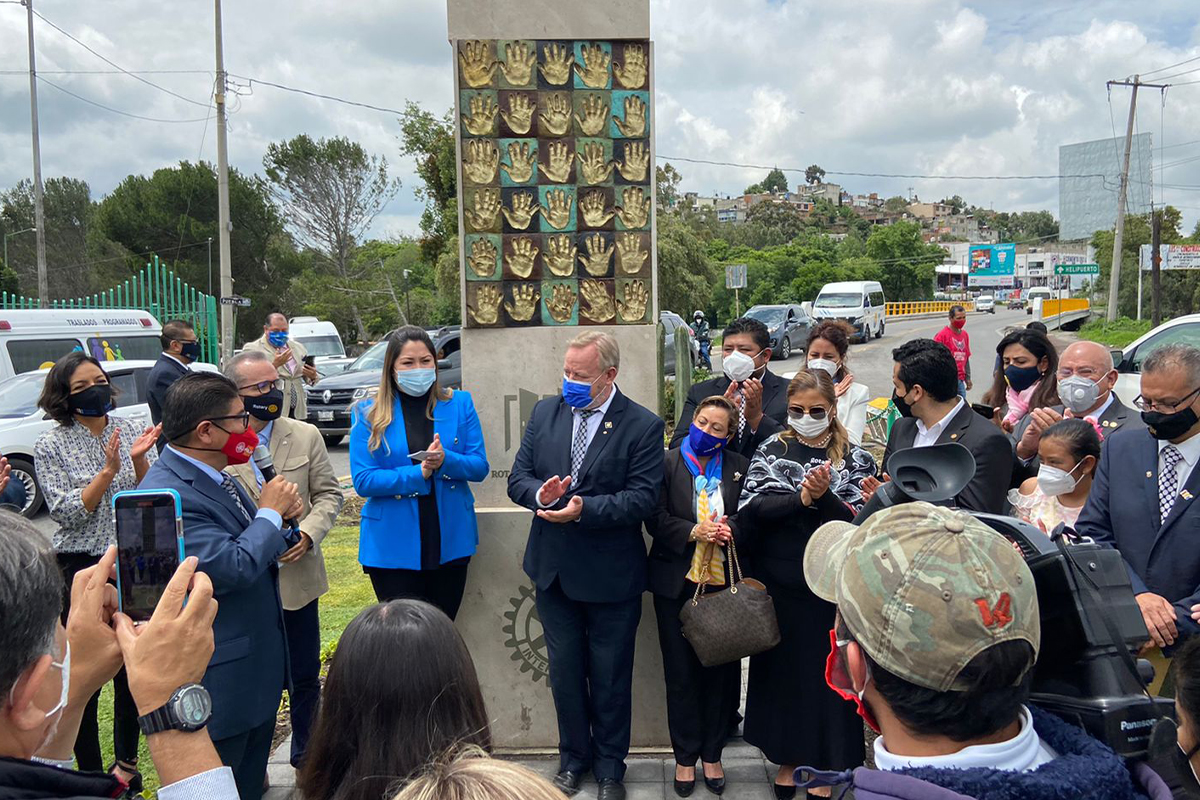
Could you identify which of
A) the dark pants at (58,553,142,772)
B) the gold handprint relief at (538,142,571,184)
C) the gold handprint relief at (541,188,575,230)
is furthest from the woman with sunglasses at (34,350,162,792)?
the gold handprint relief at (538,142,571,184)

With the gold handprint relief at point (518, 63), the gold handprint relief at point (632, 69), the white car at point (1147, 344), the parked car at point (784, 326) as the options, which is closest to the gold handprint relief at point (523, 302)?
the gold handprint relief at point (518, 63)

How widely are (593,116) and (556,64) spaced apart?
34 centimetres

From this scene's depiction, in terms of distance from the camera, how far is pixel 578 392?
408 cm

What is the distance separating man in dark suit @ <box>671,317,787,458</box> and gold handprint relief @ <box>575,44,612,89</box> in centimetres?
155

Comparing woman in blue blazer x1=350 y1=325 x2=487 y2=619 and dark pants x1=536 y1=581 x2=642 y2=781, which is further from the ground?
woman in blue blazer x1=350 y1=325 x2=487 y2=619

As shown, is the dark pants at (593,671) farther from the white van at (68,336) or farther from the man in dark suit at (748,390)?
the white van at (68,336)

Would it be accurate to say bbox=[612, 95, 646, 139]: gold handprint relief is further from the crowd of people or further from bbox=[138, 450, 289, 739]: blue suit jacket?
bbox=[138, 450, 289, 739]: blue suit jacket

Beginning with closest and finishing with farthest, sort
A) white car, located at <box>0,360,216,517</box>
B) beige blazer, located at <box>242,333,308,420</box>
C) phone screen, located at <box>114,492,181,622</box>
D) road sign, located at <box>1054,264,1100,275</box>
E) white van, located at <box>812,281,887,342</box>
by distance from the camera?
phone screen, located at <box>114,492,181,622</box>, beige blazer, located at <box>242,333,308,420</box>, white car, located at <box>0,360,216,517</box>, white van, located at <box>812,281,887,342</box>, road sign, located at <box>1054,264,1100,275</box>

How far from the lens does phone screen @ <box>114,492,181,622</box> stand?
2.16 metres

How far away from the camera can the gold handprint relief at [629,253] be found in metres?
4.73

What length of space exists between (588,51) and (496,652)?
10.8ft

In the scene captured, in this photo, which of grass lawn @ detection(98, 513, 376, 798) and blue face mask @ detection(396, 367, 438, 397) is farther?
grass lawn @ detection(98, 513, 376, 798)

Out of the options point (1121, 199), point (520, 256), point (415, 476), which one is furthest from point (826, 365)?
point (1121, 199)

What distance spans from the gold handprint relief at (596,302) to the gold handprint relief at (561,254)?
5.0 inches
